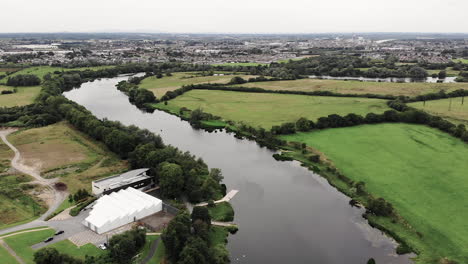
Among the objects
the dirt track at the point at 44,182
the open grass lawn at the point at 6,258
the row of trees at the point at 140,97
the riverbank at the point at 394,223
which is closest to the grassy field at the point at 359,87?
the row of trees at the point at 140,97

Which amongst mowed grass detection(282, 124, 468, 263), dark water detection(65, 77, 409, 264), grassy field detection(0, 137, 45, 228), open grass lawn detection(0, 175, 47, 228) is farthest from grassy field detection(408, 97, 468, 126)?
grassy field detection(0, 137, 45, 228)

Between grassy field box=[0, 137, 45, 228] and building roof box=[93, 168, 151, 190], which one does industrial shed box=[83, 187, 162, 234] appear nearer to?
building roof box=[93, 168, 151, 190]

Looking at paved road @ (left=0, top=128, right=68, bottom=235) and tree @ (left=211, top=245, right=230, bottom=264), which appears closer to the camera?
tree @ (left=211, top=245, right=230, bottom=264)

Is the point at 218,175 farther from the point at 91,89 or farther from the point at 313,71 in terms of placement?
the point at 313,71

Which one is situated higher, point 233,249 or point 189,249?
point 189,249

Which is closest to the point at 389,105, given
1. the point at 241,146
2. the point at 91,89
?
the point at 241,146
